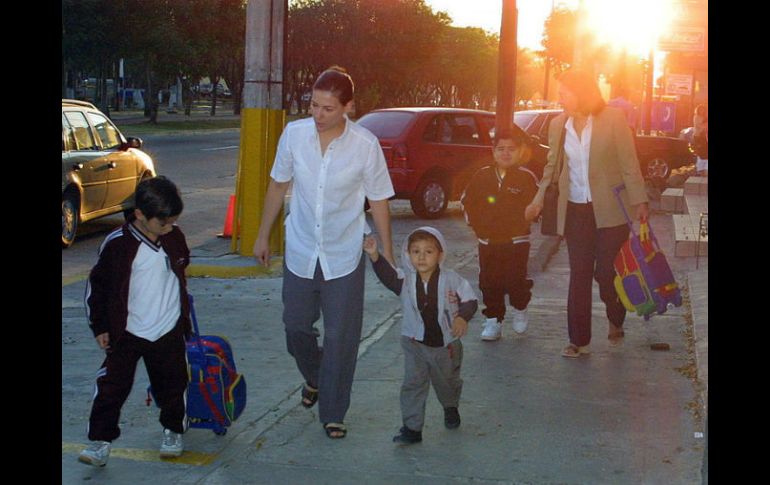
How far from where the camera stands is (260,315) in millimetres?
9031

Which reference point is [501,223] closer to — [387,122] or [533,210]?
[533,210]

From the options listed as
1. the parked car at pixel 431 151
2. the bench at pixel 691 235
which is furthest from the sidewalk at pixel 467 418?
the parked car at pixel 431 151

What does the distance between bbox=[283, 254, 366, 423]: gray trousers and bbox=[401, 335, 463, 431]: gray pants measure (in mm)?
280

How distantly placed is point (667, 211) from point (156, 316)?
13.9 meters

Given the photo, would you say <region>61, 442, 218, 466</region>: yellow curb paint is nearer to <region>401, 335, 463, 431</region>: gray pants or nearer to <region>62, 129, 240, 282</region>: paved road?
<region>401, 335, 463, 431</region>: gray pants

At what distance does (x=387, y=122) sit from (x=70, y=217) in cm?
548

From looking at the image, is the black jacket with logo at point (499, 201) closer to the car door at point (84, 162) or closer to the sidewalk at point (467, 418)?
the sidewalk at point (467, 418)

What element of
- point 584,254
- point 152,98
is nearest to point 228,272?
point 584,254

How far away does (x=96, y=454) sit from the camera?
17.1ft

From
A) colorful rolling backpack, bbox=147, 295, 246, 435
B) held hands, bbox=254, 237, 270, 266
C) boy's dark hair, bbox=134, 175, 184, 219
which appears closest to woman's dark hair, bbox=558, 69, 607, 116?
held hands, bbox=254, 237, 270, 266

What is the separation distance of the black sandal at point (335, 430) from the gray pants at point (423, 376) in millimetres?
300

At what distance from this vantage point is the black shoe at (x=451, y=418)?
5.92 metres
